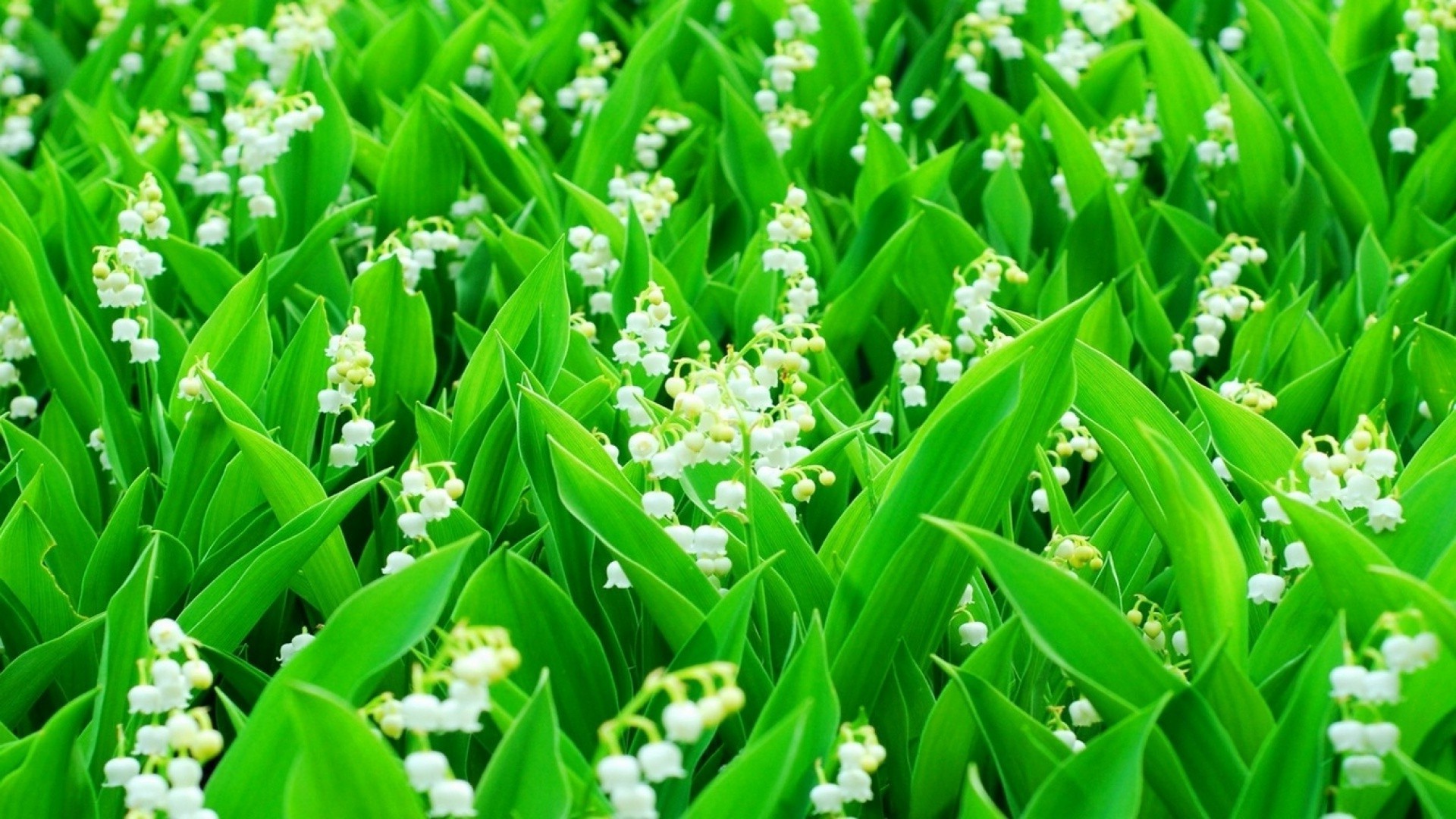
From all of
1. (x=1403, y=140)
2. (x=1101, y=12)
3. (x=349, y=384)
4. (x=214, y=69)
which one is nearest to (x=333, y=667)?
(x=349, y=384)

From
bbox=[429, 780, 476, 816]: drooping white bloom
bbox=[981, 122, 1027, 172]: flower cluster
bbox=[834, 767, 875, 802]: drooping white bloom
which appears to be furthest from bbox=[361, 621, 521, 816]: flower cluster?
bbox=[981, 122, 1027, 172]: flower cluster

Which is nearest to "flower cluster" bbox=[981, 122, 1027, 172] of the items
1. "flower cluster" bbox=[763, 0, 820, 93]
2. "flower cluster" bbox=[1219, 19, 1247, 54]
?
"flower cluster" bbox=[763, 0, 820, 93]

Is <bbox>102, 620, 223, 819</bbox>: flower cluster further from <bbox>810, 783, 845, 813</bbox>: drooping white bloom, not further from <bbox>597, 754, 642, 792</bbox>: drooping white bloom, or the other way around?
<bbox>810, 783, 845, 813</bbox>: drooping white bloom

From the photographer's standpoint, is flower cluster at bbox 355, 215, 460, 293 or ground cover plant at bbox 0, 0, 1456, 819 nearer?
ground cover plant at bbox 0, 0, 1456, 819

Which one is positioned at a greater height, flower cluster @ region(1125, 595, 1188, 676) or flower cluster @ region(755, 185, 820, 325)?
flower cluster @ region(755, 185, 820, 325)

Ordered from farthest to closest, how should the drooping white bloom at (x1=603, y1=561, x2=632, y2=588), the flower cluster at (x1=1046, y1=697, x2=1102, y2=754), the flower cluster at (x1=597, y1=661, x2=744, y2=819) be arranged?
the drooping white bloom at (x1=603, y1=561, x2=632, y2=588), the flower cluster at (x1=1046, y1=697, x2=1102, y2=754), the flower cluster at (x1=597, y1=661, x2=744, y2=819)

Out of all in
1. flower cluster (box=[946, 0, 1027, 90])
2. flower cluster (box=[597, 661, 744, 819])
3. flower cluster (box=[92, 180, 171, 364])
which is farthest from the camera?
flower cluster (box=[946, 0, 1027, 90])

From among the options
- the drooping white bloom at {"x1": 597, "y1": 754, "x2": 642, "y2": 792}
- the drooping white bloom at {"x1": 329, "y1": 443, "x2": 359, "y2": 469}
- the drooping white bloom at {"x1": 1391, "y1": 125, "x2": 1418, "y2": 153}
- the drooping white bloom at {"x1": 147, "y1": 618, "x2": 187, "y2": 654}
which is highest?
the drooping white bloom at {"x1": 597, "y1": 754, "x2": 642, "y2": 792}
